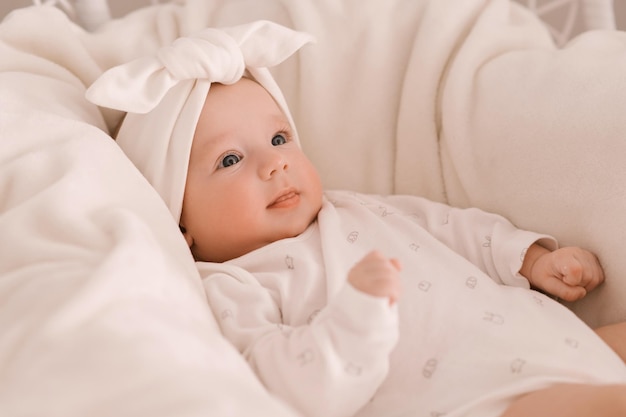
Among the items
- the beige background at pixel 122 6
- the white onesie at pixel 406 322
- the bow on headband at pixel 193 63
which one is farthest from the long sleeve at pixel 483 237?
the beige background at pixel 122 6

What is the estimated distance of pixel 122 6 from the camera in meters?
1.71

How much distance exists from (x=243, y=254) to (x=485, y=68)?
0.45 meters

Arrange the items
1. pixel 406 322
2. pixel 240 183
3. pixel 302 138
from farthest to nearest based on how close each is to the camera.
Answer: pixel 302 138 → pixel 240 183 → pixel 406 322

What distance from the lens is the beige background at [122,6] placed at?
5.34 feet

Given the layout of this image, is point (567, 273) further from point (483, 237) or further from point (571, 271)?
point (483, 237)

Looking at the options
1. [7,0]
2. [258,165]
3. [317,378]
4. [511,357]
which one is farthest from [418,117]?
[7,0]

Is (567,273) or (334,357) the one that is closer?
(334,357)

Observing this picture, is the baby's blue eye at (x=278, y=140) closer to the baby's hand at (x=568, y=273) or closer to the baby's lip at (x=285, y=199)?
the baby's lip at (x=285, y=199)

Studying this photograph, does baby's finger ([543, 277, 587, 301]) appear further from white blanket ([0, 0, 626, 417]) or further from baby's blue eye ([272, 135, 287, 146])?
baby's blue eye ([272, 135, 287, 146])

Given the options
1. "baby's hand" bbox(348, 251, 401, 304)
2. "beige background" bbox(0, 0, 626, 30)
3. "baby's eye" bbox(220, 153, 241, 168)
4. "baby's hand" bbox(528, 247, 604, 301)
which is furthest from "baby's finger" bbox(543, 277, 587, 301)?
"beige background" bbox(0, 0, 626, 30)

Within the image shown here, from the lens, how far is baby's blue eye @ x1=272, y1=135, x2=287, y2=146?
101 cm

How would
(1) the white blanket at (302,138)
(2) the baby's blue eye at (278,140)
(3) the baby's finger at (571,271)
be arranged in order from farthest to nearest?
1. (2) the baby's blue eye at (278,140)
2. (3) the baby's finger at (571,271)
3. (1) the white blanket at (302,138)

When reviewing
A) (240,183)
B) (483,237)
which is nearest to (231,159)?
(240,183)

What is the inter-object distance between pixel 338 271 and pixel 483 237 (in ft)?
0.72
